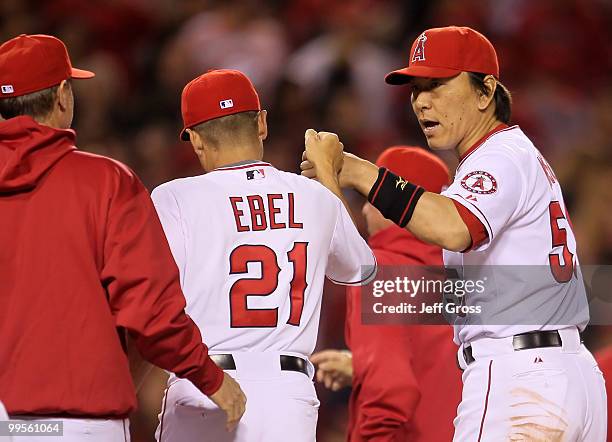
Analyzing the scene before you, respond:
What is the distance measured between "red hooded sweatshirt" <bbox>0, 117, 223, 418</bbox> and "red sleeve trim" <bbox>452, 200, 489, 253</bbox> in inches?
35.8

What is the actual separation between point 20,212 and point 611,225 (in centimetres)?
451

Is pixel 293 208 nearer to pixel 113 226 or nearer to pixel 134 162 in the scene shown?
pixel 113 226

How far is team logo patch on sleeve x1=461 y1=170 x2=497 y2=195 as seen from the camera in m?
3.44

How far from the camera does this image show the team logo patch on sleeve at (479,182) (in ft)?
11.3

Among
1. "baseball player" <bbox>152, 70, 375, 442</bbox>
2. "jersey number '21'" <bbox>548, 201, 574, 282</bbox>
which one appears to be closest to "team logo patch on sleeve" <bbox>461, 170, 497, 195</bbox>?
"jersey number '21'" <bbox>548, 201, 574, 282</bbox>

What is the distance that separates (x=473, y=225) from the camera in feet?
11.2

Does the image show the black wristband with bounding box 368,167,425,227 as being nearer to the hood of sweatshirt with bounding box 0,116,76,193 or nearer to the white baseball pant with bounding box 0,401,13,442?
the hood of sweatshirt with bounding box 0,116,76,193

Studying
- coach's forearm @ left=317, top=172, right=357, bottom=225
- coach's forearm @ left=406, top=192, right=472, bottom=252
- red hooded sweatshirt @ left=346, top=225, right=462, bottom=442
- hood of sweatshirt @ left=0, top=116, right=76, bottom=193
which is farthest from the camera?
red hooded sweatshirt @ left=346, top=225, right=462, bottom=442

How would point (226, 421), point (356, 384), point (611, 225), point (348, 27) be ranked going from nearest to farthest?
point (226, 421)
point (356, 384)
point (611, 225)
point (348, 27)

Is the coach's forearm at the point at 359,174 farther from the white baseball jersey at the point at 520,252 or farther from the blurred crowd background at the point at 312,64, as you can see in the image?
the blurred crowd background at the point at 312,64

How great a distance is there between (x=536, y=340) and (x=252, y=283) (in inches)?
36.3

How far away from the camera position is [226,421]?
353 cm

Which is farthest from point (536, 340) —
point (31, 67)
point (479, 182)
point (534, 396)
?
point (31, 67)

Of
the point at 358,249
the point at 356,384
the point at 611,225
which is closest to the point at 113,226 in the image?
the point at 358,249
